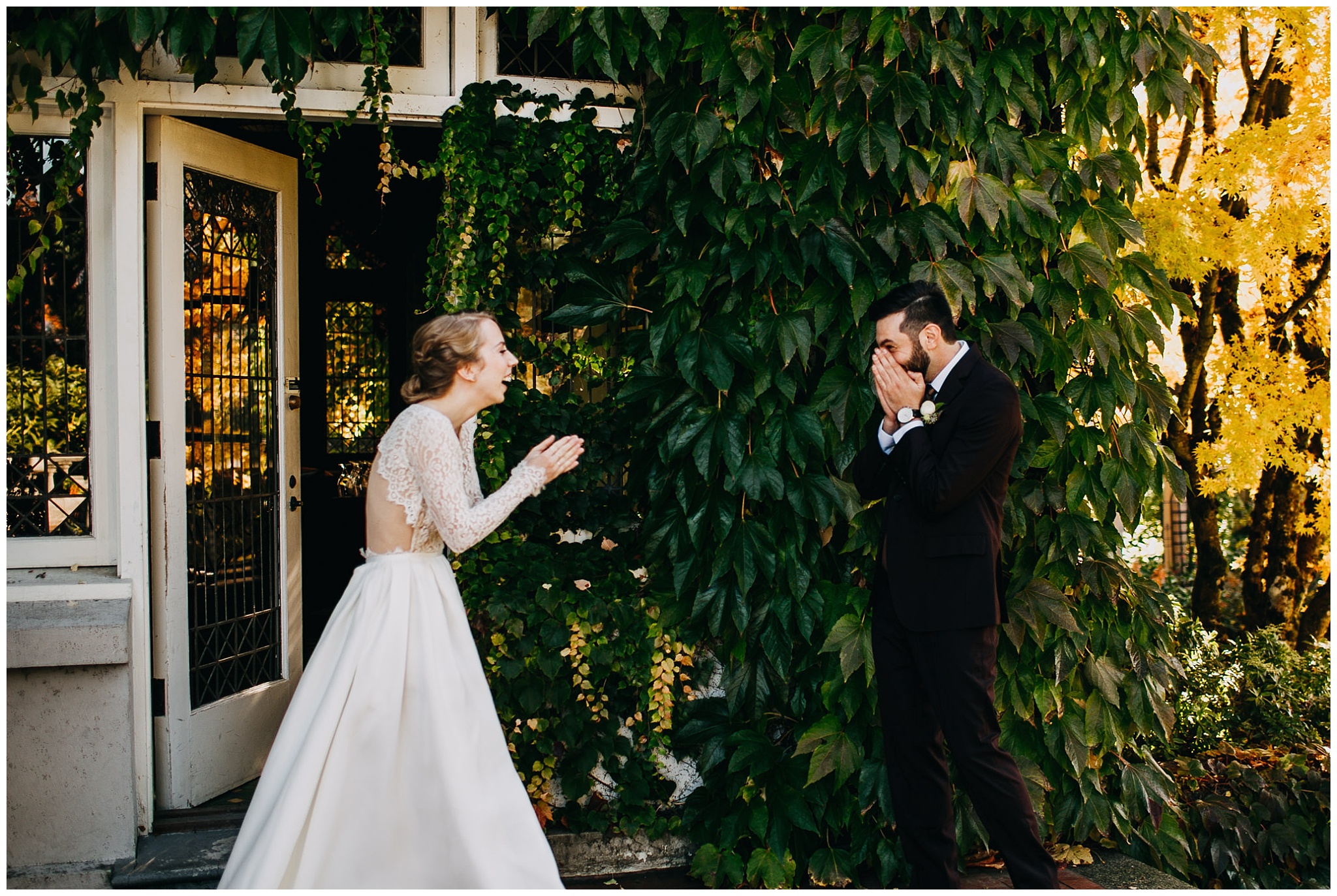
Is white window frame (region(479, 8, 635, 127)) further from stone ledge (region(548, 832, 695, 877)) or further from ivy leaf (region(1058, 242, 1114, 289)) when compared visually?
stone ledge (region(548, 832, 695, 877))

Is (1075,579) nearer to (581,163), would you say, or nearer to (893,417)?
(893,417)

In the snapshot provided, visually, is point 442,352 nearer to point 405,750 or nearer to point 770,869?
point 405,750

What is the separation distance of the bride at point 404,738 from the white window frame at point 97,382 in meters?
1.34

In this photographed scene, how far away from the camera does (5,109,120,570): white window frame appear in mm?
3186

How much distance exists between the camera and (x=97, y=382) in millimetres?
3213

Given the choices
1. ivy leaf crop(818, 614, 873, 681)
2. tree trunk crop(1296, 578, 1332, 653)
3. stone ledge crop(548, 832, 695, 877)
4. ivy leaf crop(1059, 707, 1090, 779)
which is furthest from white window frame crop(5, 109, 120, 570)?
tree trunk crop(1296, 578, 1332, 653)

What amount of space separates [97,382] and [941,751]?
3.10 meters

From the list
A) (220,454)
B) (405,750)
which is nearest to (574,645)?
(405,750)

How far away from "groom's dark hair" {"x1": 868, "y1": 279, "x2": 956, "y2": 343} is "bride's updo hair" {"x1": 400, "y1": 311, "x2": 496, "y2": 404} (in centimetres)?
121

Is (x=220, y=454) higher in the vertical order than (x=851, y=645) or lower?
higher

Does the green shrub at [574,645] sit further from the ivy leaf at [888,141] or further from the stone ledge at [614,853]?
the ivy leaf at [888,141]

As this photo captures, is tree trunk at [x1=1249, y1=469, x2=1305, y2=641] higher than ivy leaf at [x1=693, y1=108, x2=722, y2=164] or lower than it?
lower

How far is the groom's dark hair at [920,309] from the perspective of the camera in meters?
2.66

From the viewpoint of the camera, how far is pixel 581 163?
128 inches
